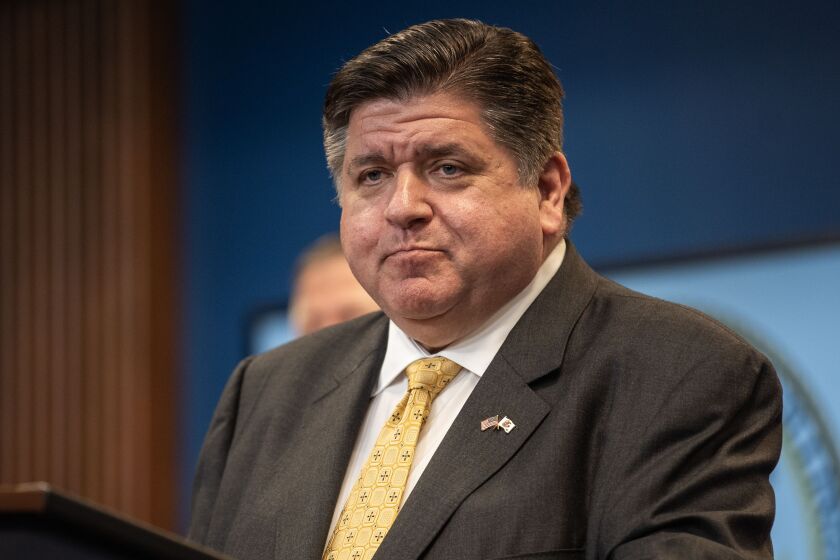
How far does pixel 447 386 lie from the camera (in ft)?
6.95

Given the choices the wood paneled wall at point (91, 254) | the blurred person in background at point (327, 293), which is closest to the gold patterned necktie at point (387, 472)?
the blurred person in background at point (327, 293)

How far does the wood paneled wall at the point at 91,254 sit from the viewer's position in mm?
5098

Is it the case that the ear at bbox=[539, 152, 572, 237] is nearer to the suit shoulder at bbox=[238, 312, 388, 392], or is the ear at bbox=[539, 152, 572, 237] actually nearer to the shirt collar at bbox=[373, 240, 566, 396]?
the shirt collar at bbox=[373, 240, 566, 396]

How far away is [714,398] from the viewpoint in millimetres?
1812

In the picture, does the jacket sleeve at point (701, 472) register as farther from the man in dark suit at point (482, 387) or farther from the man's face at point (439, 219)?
the man's face at point (439, 219)

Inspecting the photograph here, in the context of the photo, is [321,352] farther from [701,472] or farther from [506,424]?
[701,472]

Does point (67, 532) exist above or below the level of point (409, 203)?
below

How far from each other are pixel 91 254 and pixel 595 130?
2.23 m

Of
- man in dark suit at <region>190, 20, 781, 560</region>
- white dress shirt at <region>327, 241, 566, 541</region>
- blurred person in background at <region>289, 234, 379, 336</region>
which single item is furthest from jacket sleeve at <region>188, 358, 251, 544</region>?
blurred person in background at <region>289, 234, 379, 336</region>

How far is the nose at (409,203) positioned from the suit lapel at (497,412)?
0.82 ft

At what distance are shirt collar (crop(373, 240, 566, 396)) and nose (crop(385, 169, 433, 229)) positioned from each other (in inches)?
8.9

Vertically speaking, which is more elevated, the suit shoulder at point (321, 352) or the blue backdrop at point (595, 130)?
the blue backdrop at point (595, 130)

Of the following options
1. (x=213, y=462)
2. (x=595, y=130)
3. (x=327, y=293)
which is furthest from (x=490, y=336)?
(x=595, y=130)

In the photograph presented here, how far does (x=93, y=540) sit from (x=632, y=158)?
119 inches
